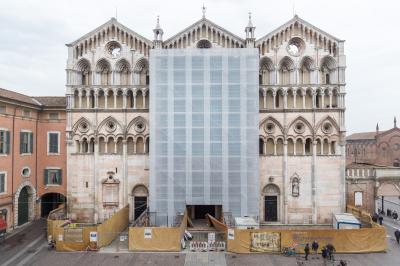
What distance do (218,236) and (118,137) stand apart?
15379 millimetres

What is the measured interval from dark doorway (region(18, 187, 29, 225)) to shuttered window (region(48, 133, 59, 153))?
16.6 ft

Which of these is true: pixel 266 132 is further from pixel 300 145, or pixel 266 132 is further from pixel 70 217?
pixel 70 217

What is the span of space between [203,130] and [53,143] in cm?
1814

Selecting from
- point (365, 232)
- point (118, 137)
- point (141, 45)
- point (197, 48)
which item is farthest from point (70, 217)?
point (365, 232)

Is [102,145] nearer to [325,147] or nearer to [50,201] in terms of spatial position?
[50,201]

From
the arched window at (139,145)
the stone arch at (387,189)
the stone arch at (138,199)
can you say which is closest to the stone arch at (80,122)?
the arched window at (139,145)

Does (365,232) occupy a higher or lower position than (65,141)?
lower

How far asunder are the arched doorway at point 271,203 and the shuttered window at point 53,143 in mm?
24346

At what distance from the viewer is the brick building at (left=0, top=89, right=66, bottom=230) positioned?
117 feet

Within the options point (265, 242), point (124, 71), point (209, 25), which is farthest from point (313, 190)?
point (124, 71)

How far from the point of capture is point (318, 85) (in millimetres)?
37531

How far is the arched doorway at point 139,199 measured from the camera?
126ft

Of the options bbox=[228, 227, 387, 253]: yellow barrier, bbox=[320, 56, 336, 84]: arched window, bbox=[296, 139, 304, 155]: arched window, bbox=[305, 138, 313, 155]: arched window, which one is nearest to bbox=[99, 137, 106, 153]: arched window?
bbox=[228, 227, 387, 253]: yellow barrier

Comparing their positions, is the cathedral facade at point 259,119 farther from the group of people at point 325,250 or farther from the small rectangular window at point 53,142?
the group of people at point 325,250
